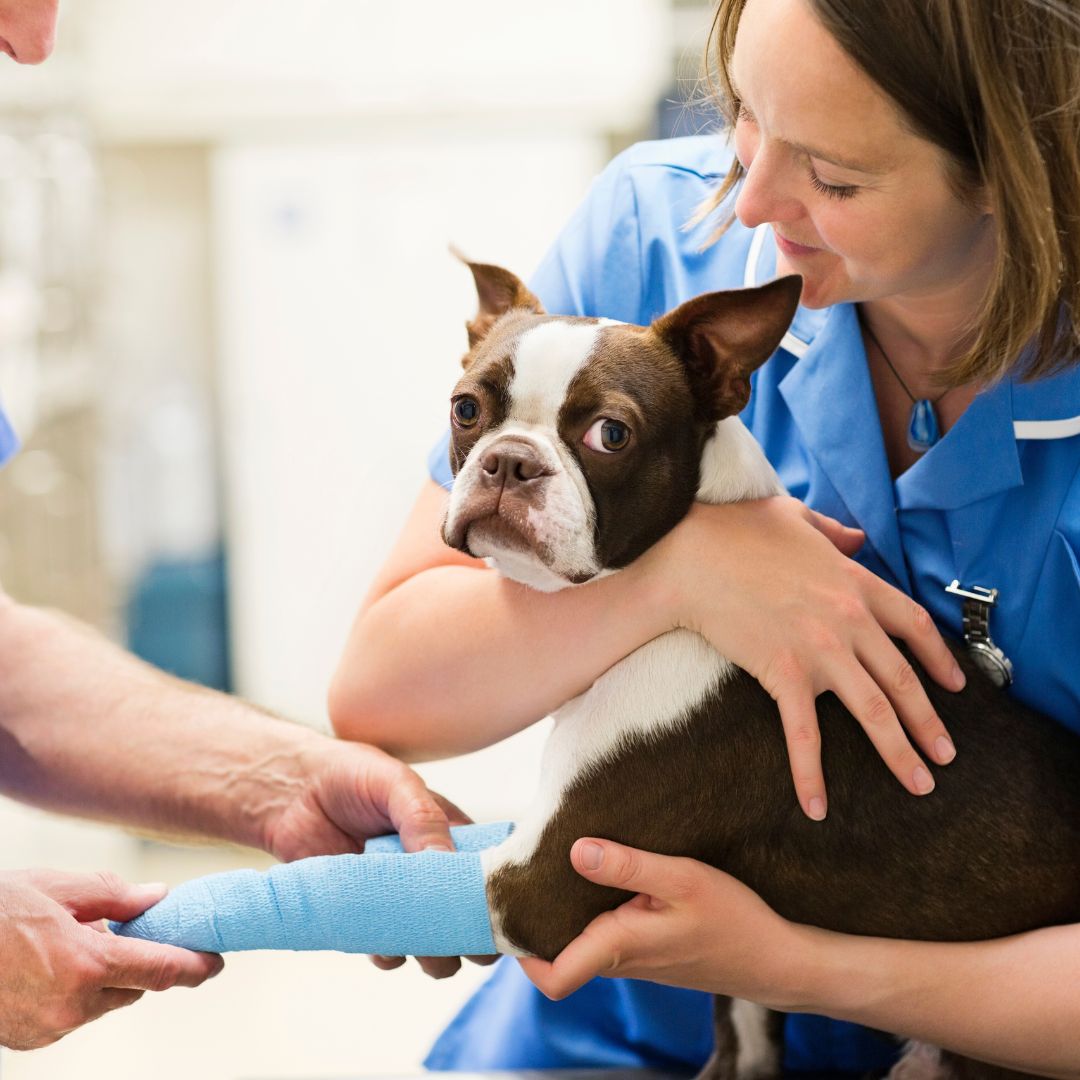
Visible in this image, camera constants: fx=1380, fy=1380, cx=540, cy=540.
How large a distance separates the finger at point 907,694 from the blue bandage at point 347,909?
1.21 ft

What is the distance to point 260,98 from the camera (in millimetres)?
3328

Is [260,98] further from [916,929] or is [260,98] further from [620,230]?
[916,929]

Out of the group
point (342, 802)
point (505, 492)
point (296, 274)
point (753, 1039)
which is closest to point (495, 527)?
point (505, 492)

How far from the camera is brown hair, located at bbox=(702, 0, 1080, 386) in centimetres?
102

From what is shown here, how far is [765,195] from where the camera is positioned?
43.8 inches

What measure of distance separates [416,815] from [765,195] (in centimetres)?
61

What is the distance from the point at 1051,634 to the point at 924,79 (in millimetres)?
477

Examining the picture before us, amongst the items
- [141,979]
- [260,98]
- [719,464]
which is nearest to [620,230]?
[719,464]

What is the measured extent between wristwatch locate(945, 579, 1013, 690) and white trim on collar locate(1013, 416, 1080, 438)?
0.46 feet

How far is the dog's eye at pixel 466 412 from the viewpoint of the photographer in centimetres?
122

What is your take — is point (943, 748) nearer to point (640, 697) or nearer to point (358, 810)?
point (640, 697)

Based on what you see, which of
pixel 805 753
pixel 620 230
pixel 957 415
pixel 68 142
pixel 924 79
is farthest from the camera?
pixel 68 142

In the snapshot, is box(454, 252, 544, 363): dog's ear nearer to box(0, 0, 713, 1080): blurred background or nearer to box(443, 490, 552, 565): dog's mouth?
box(443, 490, 552, 565): dog's mouth

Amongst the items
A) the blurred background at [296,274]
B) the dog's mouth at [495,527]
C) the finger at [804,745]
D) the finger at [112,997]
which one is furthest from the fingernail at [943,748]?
the blurred background at [296,274]
